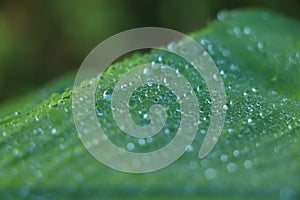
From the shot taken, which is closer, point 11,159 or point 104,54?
point 11,159

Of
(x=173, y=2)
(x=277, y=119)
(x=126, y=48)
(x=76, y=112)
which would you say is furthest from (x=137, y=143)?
(x=173, y=2)

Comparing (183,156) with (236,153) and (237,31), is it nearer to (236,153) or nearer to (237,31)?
(236,153)

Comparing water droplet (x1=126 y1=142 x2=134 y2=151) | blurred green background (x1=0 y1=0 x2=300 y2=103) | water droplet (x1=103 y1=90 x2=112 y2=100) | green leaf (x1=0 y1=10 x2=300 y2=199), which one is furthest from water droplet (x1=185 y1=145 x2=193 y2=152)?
blurred green background (x1=0 y1=0 x2=300 y2=103)


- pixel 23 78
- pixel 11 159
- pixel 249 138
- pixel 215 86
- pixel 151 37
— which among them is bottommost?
pixel 11 159

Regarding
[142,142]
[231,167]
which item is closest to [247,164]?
[231,167]

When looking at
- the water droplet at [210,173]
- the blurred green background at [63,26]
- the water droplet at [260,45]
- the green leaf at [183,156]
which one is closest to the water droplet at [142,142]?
the green leaf at [183,156]

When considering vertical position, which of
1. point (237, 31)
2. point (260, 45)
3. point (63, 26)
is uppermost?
point (63, 26)

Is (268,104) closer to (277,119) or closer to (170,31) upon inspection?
(277,119)
